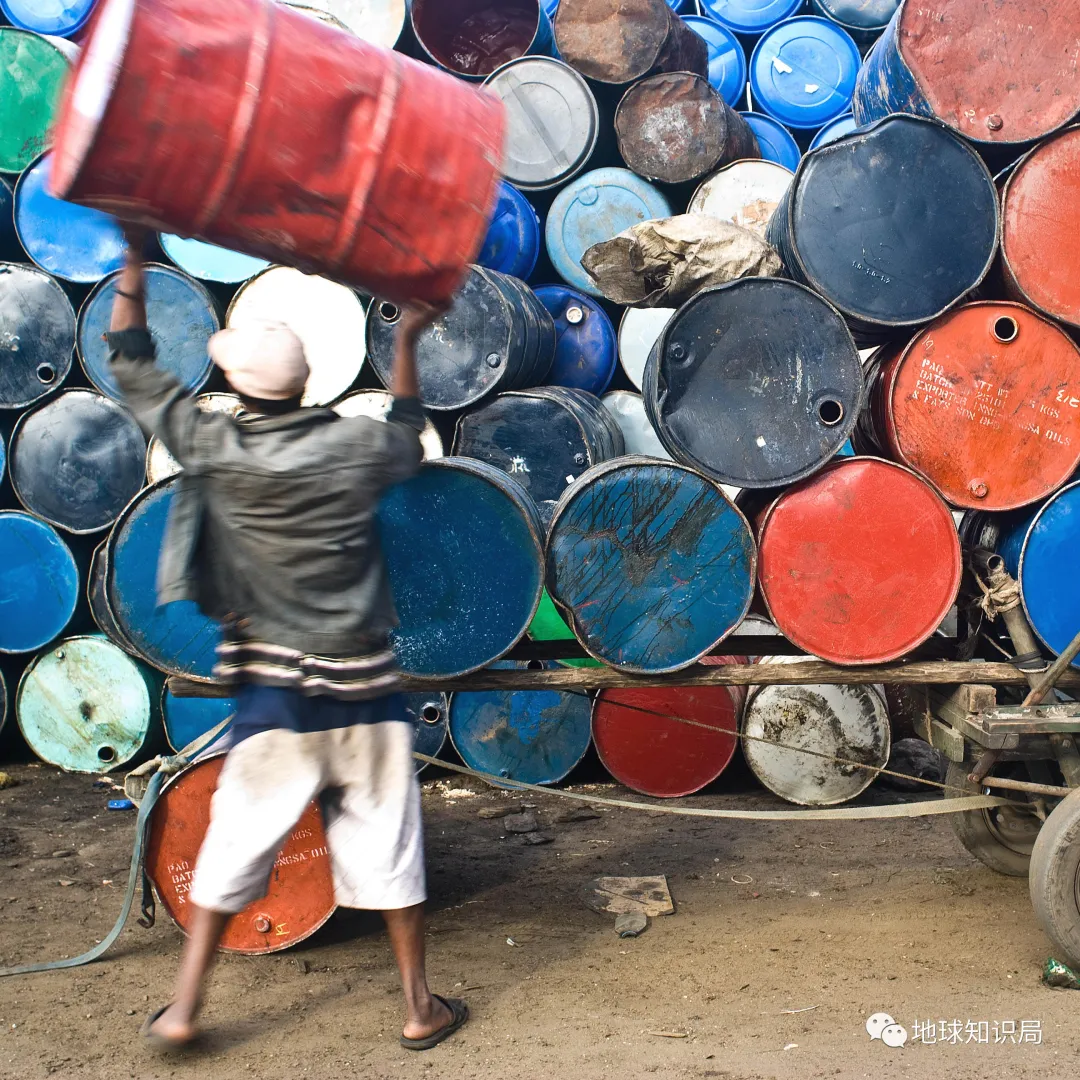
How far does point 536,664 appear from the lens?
14.9 ft

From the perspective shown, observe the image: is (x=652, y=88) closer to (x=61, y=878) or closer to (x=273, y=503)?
(x=273, y=503)

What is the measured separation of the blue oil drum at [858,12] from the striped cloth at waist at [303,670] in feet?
17.9

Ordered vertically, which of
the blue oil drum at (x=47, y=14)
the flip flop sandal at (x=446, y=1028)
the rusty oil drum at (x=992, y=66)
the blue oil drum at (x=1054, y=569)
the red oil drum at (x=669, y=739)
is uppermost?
the blue oil drum at (x=47, y=14)

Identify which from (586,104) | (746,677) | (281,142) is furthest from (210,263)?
(746,677)

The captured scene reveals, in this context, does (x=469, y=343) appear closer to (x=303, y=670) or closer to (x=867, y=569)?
(x=867, y=569)

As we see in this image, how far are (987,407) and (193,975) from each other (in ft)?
7.71

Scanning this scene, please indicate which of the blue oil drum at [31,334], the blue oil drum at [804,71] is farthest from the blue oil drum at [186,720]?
the blue oil drum at [804,71]

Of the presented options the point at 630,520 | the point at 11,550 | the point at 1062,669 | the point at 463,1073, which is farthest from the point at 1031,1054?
the point at 11,550

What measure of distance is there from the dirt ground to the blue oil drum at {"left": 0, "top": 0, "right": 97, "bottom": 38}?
12.3 feet

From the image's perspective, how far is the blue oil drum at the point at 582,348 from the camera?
5164mm

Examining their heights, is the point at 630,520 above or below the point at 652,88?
below

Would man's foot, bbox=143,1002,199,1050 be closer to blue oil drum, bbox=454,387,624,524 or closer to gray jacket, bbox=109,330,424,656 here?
gray jacket, bbox=109,330,424,656

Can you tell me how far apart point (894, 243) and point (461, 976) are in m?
2.20

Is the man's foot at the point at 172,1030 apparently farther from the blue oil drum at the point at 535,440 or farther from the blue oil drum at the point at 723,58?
the blue oil drum at the point at 723,58
